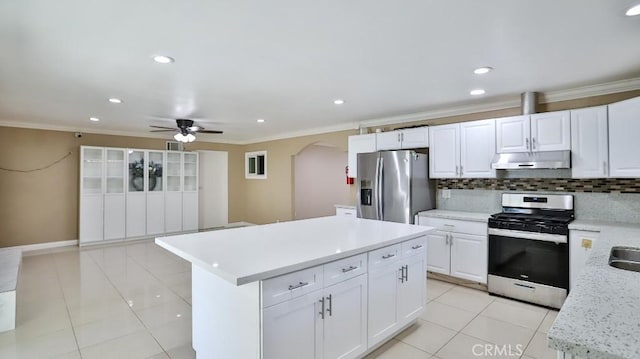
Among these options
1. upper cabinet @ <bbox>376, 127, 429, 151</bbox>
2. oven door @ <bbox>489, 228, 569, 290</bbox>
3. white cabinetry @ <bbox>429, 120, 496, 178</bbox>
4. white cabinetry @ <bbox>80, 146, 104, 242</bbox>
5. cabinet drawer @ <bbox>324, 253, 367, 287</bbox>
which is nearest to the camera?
cabinet drawer @ <bbox>324, 253, 367, 287</bbox>

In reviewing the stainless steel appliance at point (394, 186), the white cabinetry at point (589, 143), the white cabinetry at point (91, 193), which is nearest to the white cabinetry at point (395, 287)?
the stainless steel appliance at point (394, 186)

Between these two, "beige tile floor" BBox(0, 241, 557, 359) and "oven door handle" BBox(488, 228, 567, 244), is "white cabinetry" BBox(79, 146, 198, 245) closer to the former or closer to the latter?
"beige tile floor" BBox(0, 241, 557, 359)

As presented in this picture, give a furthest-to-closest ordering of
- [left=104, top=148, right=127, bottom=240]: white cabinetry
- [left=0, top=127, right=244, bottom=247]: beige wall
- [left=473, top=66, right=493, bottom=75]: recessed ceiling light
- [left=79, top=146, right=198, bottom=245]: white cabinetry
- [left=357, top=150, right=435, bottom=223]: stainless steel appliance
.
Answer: [left=104, top=148, right=127, bottom=240]: white cabinetry
[left=79, top=146, right=198, bottom=245]: white cabinetry
[left=0, top=127, right=244, bottom=247]: beige wall
[left=357, top=150, right=435, bottom=223]: stainless steel appliance
[left=473, top=66, right=493, bottom=75]: recessed ceiling light

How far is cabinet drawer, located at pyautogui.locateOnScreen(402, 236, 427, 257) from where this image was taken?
106 inches

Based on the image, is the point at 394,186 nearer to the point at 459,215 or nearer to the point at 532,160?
the point at 459,215

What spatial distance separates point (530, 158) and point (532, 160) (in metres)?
0.04

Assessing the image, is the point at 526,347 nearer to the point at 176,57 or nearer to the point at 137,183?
the point at 176,57

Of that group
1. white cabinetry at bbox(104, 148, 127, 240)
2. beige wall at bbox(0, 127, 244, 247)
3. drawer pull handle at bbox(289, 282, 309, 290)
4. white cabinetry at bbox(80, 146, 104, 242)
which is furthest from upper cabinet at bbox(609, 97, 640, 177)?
beige wall at bbox(0, 127, 244, 247)

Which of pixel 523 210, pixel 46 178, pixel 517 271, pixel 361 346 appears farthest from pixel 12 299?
pixel 523 210

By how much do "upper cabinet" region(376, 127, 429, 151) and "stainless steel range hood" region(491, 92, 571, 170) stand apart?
1011 millimetres

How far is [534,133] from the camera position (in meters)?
3.55

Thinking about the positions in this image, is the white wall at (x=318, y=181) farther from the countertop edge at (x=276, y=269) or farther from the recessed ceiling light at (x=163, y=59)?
the countertop edge at (x=276, y=269)

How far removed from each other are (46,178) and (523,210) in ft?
26.0

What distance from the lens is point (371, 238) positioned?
2523 mm
